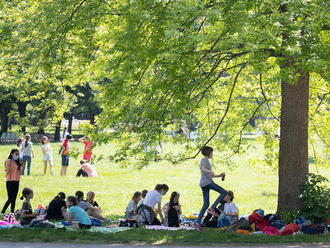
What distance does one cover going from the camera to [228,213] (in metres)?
13.3

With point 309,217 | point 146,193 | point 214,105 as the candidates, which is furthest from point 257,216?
point 214,105

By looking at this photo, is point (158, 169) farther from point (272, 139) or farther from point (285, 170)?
point (285, 170)

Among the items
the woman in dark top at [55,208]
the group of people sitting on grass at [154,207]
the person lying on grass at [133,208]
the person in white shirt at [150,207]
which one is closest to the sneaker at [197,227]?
the group of people sitting on grass at [154,207]

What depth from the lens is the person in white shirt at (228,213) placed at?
13219 mm

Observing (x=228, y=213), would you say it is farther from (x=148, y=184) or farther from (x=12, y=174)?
(x=148, y=184)

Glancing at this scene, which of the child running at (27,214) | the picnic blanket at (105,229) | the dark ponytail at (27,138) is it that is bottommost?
the picnic blanket at (105,229)

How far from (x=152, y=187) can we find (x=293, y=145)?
1016 centimetres

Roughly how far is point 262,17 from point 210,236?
4524 millimetres

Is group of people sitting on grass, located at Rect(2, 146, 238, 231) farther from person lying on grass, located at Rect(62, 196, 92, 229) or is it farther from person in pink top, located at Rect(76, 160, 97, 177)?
person in pink top, located at Rect(76, 160, 97, 177)

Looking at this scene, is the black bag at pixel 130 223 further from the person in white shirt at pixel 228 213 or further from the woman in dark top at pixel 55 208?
the person in white shirt at pixel 228 213

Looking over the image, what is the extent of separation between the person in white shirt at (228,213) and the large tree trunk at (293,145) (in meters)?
1.29

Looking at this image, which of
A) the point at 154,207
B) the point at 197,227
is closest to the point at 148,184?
the point at 154,207

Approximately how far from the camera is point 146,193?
46.9ft

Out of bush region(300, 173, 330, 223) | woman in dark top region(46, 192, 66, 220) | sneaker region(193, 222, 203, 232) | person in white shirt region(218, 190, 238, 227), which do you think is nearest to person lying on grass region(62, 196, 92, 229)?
woman in dark top region(46, 192, 66, 220)
